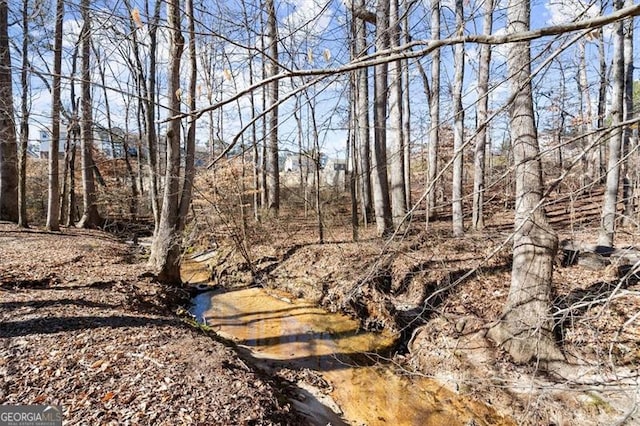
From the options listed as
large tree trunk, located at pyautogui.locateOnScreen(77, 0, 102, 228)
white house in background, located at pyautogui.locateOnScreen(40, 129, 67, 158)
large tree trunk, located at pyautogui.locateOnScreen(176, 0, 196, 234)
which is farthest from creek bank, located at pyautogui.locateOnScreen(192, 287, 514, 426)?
large tree trunk, located at pyautogui.locateOnScreen(77, 0, 102, 228)

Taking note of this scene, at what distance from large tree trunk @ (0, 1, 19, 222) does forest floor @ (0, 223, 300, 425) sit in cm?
689

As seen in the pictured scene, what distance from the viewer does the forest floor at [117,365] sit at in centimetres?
249

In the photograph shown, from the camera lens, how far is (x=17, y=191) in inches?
425

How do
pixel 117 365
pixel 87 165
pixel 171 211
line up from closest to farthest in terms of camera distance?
pixel 117 365
pixel 171 211
pixel 87 165

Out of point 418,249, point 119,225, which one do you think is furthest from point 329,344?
point 119,225

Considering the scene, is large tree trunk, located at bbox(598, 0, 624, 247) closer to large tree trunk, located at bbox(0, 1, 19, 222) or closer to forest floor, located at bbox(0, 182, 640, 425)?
forest floor, located at bbox(0, 182, 640, 425)

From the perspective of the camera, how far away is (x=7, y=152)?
10.2 metres

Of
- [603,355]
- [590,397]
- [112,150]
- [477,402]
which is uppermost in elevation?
[112,150]

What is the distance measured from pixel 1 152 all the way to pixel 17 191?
126 centimetres

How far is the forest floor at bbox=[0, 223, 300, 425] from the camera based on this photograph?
98.0 inches

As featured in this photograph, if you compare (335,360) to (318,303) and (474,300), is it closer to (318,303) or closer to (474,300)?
(318,303)

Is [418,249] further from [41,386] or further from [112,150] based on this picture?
[112,150]

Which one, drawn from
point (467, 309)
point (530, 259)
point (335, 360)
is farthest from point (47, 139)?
point (530, 259)

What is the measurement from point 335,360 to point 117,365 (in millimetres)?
2662
